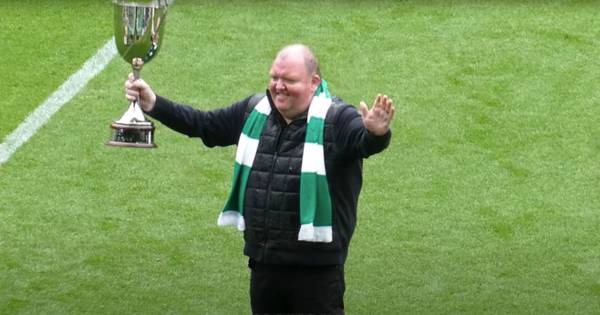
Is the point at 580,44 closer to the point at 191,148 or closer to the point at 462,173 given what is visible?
the point at 462,173

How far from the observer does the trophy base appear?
23.0 feet

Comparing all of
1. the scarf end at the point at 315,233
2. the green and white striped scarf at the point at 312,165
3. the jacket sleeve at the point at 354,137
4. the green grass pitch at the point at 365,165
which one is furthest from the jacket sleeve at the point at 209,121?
the green grass pitch at the point at 365,165

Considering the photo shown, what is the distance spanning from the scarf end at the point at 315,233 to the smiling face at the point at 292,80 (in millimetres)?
431

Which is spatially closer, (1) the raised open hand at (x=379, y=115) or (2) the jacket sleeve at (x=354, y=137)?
(1) the raised open hand at (x=379, y=115)

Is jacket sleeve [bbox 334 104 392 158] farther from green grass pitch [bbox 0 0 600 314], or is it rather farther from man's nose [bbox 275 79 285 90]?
green grass pitch [bbox 0 0 600 314]

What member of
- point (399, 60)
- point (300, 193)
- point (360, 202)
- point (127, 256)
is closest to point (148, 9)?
point (300, 193)

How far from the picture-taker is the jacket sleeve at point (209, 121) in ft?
23.0

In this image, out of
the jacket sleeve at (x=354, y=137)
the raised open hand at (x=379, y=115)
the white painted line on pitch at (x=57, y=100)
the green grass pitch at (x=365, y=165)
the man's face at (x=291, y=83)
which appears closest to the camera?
the raised open hand at (x=379, y=115)

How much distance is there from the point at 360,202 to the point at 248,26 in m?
2.33

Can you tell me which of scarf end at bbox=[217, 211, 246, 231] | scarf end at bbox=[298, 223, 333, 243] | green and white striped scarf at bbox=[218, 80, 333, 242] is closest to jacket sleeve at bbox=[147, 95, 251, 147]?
green and white striped scarf at bbox=[218, 80, 333, 242]

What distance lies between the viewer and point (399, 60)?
1198cm

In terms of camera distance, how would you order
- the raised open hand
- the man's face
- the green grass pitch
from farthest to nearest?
the green grass pitch, the man's face, the raised open hand

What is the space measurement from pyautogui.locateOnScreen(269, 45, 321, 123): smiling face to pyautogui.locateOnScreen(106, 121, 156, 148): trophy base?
1.87 feet

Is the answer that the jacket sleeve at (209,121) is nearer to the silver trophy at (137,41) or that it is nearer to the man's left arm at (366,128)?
the silver trophy at (137,41)
